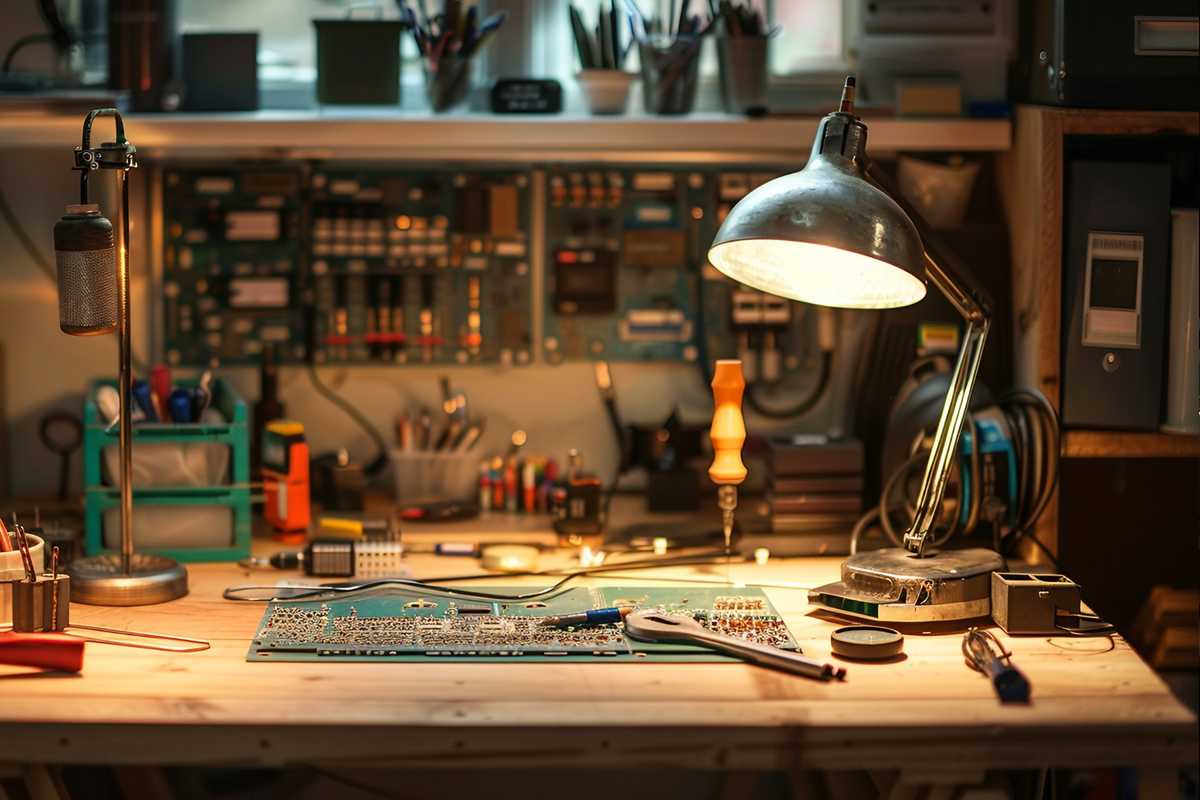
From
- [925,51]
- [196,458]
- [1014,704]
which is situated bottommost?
[1014,704]

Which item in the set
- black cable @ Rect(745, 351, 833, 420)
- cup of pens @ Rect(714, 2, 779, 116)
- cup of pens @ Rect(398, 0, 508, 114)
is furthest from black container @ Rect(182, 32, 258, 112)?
black cable @ Rect(745, 351, 833, 420)

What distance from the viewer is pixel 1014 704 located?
159cm

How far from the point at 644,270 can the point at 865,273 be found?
765mm

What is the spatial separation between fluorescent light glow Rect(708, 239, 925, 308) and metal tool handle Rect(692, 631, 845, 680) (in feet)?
1.58

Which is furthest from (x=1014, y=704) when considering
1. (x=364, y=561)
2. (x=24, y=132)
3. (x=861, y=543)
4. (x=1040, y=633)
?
(x=24, y=132)

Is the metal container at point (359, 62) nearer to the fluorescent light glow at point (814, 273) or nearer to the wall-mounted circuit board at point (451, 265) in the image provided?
the wall-mounted circuit board at point (451, 265)

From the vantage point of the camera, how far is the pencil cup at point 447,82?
2.45 metres

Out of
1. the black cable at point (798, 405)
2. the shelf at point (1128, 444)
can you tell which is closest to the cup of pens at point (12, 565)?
the black cable at point (798, 405)

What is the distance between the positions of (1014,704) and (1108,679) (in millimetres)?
162

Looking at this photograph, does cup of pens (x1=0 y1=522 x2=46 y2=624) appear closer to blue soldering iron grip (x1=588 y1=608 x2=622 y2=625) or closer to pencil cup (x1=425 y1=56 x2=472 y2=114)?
blue soldering iron grip (x1=588 y1=608 x2=622 y2=625)

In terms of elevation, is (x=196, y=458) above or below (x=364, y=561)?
above

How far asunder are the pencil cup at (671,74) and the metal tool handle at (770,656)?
1079mm

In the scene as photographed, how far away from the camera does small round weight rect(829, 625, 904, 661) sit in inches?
68.2

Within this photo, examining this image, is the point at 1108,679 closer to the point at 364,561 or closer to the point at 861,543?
the point at 861,543
